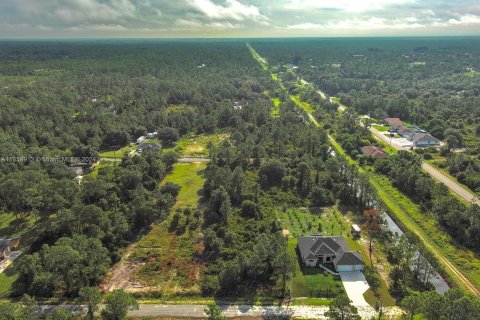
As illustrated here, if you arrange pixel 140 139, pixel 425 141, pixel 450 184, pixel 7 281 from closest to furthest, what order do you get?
pixel 7 281 → pixel 450 184 → pixel 425 141 → pixel 140 139

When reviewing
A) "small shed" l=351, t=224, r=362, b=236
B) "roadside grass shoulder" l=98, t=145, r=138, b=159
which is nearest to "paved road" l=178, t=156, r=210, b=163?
"roadside grass shoulder" l=98, t=145, r=138, b=159

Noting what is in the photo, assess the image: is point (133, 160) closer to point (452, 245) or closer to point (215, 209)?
point (215, 209)

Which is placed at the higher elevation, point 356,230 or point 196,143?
point 196,143

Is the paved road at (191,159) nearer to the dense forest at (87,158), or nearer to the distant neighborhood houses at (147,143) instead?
the dense forest at (87,158)

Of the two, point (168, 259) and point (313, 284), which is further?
point (168, 259)

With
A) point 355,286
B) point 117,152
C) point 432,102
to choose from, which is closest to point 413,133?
point 432,102

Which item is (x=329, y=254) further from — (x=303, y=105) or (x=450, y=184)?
(x=303, y=105)

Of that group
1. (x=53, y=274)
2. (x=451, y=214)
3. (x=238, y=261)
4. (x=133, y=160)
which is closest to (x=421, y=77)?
(x=451, y=214)
